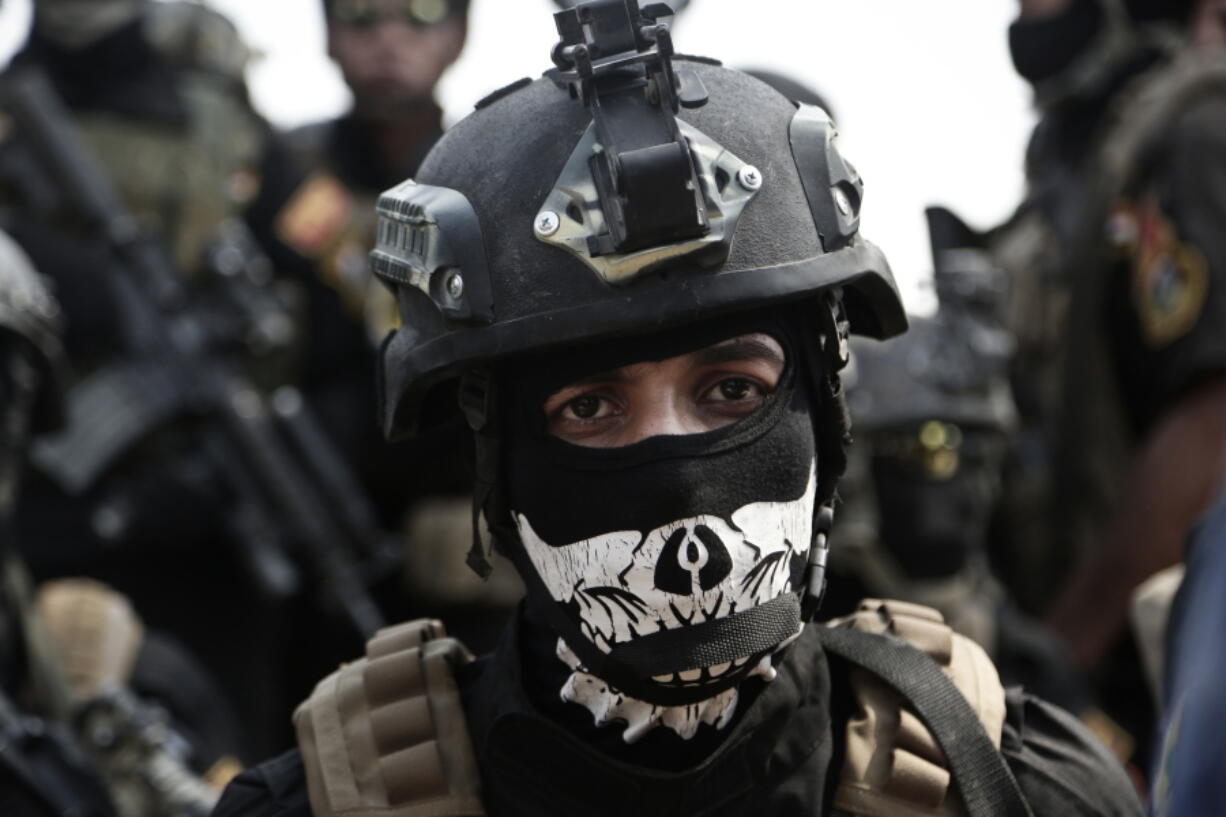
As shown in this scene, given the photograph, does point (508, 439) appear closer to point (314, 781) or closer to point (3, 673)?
point (314, 781)

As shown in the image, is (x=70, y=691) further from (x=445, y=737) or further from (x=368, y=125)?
(x=368, y=125)

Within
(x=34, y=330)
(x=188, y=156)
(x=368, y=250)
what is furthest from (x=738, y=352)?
(x=188, y=156)

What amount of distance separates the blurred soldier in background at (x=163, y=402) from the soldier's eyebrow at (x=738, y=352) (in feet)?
13.8

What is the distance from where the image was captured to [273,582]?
281 inches

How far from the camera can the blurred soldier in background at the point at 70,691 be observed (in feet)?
15.6

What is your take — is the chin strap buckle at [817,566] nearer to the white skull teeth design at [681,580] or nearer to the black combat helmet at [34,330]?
the white skull teeth design at [681,580]

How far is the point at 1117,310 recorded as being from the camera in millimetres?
7508

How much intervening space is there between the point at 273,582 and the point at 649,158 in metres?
4.29

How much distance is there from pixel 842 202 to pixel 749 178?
177mm

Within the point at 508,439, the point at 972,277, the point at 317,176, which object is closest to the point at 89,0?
the point at 317,176

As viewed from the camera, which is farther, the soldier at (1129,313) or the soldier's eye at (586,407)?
the soldier at (1129,313)

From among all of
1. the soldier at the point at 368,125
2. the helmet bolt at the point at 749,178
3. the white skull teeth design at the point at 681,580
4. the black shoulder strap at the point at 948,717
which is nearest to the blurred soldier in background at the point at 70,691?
the white skull teeth design at the point at 681,580

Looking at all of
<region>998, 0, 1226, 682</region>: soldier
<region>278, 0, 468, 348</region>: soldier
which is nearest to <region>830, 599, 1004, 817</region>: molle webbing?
<region>998, 0, 1226, 682</region>: soldier

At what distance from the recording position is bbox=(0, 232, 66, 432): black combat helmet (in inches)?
213
